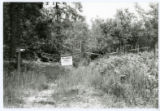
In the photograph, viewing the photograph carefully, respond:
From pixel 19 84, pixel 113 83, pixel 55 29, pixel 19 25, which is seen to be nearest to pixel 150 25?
pixel 55 29

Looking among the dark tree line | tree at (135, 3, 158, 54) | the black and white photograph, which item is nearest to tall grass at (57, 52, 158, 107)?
the black and white photograph

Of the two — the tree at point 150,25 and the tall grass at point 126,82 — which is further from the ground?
the tree at point 150,25

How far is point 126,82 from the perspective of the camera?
530cm

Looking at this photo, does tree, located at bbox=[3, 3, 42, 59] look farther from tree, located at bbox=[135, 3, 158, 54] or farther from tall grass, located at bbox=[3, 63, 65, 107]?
tree, located at bbox=[135, 3, 158, 54]

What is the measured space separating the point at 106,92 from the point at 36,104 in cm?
178

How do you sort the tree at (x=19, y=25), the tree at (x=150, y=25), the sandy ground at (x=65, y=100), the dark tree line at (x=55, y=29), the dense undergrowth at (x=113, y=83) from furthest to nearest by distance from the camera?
the tree at (x=150, y=25), the dark tree line at (x=55, y=29), the tree at (x=19, y=25), the dense undergrowth at (x=113, y=83), the sandy ground at (x=65, y=100)

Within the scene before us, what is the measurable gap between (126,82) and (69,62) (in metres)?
2.13

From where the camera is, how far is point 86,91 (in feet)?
17.8

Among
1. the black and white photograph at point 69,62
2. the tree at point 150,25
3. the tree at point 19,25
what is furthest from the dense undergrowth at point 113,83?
the tree at point 150,25

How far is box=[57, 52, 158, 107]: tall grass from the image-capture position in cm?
473

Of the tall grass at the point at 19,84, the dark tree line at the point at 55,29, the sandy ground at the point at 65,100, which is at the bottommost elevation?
the sandy ground at the point at 65,100

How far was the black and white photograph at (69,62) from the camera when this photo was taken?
487 centimetres

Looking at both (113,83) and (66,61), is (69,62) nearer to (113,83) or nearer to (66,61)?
(66,61)

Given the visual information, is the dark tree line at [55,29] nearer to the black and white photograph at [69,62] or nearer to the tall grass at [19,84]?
the black and white photograph at [69,62]
